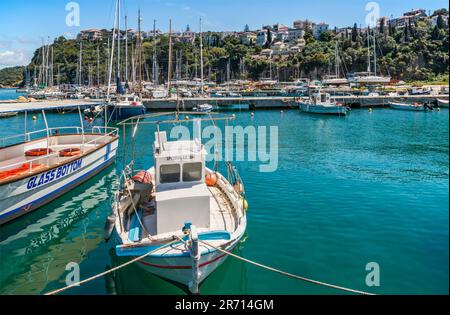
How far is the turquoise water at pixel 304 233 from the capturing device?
10.6 metres

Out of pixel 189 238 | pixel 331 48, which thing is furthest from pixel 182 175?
pixel 331 48

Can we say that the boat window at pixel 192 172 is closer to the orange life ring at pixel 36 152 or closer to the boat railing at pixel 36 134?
the boat railing at pixel 36 134

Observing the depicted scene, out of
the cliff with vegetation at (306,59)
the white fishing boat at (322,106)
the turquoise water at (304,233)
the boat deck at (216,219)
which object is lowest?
the turquoise water at (304,233)

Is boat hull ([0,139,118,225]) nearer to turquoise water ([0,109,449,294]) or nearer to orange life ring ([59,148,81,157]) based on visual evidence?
turquoise water ([0,109,449,294])

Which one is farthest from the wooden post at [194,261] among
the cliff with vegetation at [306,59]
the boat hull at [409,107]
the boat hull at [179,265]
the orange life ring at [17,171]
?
the cliff with vegetation at [306,59]

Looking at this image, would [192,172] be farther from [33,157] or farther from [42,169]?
[33,157]

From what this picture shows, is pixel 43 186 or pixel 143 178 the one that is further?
pixel 43 186

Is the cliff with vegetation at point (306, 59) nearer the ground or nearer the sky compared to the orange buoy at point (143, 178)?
nearer the sky

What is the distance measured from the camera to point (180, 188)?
11266mm

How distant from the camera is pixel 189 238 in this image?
31.2 ft

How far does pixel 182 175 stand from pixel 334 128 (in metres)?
39.4

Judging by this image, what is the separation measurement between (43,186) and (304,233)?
12041 mm

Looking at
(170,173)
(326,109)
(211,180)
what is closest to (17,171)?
(211,180)
